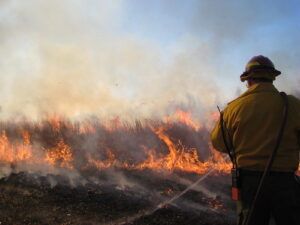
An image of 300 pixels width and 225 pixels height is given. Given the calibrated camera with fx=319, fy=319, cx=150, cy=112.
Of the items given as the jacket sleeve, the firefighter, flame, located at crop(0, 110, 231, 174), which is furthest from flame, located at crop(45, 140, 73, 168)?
the firefighter

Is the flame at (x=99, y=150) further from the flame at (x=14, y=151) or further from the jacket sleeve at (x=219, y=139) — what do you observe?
the jacket sleeve at (x=219, y=139)

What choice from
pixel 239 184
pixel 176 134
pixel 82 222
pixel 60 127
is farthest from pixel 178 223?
pixel 60 127

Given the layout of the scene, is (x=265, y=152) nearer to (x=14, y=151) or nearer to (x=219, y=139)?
(x=219, y=139)

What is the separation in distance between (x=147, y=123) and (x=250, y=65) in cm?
1100

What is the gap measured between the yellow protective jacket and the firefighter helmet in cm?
20

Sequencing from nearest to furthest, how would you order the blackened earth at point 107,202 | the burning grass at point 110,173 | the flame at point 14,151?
the blackened earth at point 107,202
the burning grass at point 110,173
the flame at point 14,151

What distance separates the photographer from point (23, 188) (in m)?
7.90

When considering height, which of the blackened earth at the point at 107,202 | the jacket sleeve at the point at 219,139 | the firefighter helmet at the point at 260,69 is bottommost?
the blackened earth at the point at 107,202

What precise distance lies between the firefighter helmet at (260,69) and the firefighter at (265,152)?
0.16 meters

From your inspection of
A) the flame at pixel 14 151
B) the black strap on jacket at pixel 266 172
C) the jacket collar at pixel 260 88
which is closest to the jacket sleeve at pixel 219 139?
the jacket collar at pixel 260 88

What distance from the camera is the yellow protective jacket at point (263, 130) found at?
10.2 ft

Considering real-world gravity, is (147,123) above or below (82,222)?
above

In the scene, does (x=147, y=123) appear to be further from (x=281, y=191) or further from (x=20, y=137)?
(x=281, y=191)

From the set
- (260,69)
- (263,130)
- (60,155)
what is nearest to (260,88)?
(260,69)
